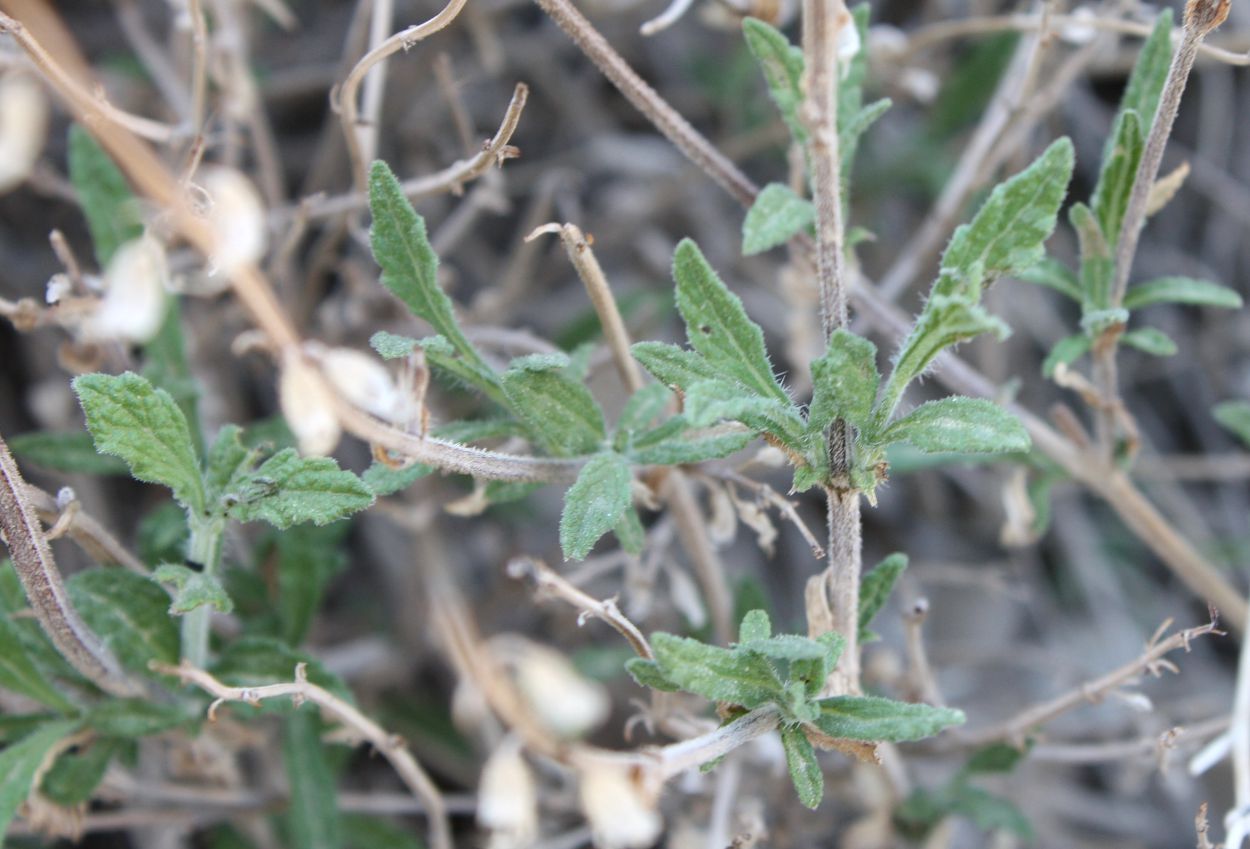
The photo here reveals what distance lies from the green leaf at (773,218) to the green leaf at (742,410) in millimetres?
316

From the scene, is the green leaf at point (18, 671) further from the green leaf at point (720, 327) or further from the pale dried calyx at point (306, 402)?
the green leaf at point (720, 327)

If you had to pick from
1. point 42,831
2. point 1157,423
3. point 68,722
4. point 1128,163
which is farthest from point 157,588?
point 1157,423

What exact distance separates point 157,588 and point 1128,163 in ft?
5.56

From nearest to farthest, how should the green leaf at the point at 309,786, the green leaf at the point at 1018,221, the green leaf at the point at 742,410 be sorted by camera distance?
the green leaf at the point at 742,410 < the green leaf at the point at 1018,221 < the green leaf at the point at 309,786

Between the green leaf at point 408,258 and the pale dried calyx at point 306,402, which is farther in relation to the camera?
the green leaf at point 408,258

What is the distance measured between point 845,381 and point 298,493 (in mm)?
755

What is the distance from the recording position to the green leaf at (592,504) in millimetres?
1651

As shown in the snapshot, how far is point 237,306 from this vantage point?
2.64m

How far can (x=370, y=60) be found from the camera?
1.90 m

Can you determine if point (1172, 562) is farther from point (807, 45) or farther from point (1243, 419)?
point (807, 45)

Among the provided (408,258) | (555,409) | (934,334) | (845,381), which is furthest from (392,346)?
(934,334)

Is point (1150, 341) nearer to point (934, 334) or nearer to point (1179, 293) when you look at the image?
point (1179, 293)

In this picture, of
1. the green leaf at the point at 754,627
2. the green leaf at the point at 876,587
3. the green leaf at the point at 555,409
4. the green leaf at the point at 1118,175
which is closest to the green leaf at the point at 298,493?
the green leaf at the point at 555,409

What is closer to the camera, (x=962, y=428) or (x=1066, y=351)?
(x=962, y=428)
